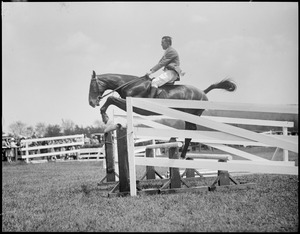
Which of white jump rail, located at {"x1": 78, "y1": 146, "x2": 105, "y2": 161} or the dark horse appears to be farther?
white jump rail, located at {"x1": 78, "y1": 146, "x2": 105, "y2": 161}

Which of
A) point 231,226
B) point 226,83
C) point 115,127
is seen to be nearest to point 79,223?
point 231,226

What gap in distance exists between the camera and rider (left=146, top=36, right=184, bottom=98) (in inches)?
223

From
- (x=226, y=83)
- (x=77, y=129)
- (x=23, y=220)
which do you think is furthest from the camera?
(x=77, y=129)

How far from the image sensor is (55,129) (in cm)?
3462

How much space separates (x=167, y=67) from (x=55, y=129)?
30683 mm

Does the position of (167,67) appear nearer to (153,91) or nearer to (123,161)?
(153,91)

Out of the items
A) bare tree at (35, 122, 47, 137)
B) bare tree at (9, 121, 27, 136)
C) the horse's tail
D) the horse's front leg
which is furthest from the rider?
bare tree at (9, 121, 27, 136)

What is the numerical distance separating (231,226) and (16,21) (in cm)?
448

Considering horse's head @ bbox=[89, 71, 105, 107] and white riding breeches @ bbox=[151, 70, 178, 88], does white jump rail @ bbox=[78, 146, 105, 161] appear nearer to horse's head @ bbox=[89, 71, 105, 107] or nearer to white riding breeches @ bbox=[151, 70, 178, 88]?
horse's head @ bbox=[89, 71, 105, 107]

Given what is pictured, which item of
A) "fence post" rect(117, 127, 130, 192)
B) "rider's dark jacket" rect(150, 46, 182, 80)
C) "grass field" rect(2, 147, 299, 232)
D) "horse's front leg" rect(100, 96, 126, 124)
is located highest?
"rider's dark jacket" rect(150, 46, 182, 80)

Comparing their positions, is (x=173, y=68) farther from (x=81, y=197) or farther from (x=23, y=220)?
(x=23, y=220)

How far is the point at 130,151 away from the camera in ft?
17.3

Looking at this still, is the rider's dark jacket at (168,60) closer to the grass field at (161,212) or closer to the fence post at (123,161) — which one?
the fence post at (123,161)

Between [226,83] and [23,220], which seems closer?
[23,220]
